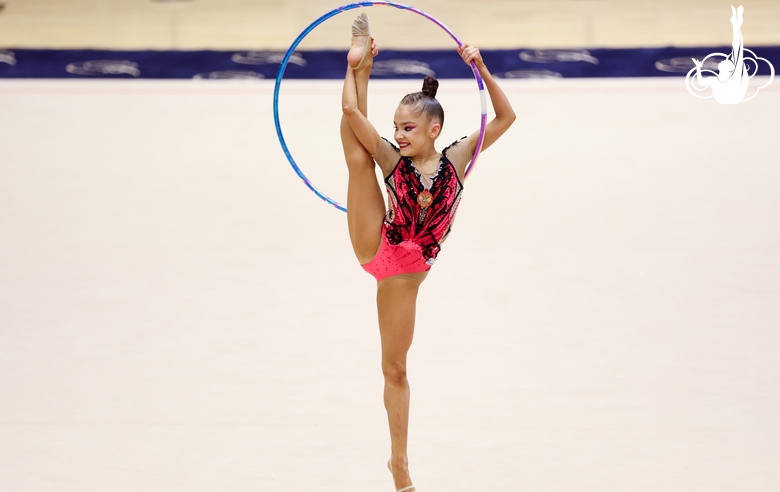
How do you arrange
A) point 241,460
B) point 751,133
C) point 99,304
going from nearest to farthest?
point 241,460
point 99,304
point 751,133

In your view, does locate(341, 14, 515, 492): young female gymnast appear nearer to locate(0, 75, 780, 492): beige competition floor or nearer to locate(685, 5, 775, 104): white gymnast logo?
locate(0, 75, 780, 492): beige competition floor

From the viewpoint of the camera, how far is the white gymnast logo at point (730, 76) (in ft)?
21.0

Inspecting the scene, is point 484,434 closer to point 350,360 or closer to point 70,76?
point 350,360

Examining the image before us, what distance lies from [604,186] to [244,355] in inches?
98.4

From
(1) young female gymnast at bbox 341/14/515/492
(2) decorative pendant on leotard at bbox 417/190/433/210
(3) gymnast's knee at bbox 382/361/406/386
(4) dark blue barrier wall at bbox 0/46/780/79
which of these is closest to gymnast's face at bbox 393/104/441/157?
(1) young female gymnast at bbox 341/14/515/492

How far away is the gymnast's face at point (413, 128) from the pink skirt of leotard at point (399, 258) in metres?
0.26

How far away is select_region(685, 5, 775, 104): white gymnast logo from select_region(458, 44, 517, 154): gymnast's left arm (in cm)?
417

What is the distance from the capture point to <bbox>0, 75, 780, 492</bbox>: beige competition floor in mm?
2977

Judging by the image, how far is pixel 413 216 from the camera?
2.59 metres

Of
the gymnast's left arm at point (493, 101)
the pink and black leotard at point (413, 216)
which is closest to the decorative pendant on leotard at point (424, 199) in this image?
the pink and black leotard at point (413, 216)

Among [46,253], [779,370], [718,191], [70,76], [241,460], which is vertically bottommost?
[241,460]

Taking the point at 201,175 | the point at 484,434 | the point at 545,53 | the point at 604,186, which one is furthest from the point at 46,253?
the point at 545,53

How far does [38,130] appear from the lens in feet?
19.9

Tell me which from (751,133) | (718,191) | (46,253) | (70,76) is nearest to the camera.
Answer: (46,253)
